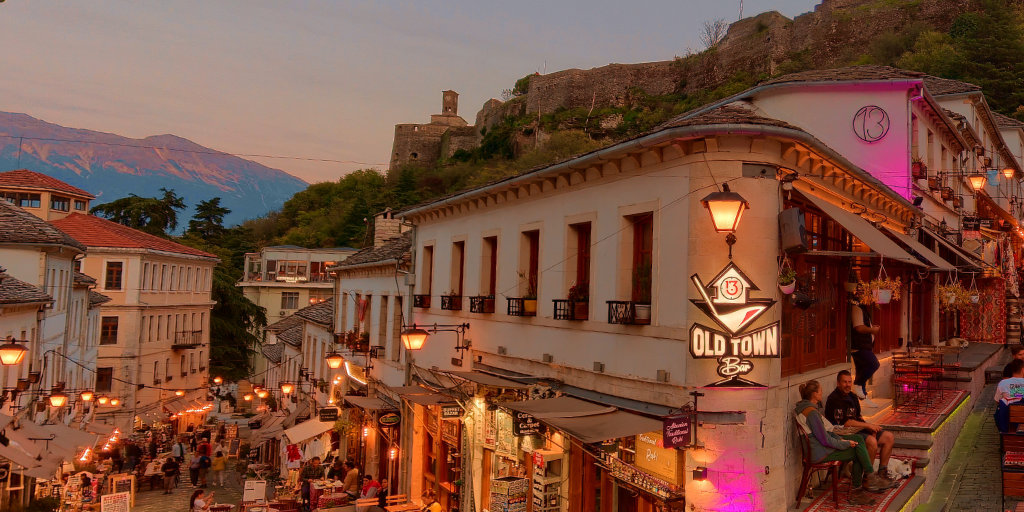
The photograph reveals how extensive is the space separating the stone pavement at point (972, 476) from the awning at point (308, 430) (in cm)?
1639

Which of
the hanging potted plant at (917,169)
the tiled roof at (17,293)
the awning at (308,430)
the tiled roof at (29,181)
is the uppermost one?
the tiled roof at (29,181)

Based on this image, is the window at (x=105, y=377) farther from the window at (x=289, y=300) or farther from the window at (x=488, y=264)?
the window at (x=488, y=264)

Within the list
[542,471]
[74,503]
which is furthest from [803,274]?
[74,503]

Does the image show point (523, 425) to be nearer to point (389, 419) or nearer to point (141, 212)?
point (389, 419)

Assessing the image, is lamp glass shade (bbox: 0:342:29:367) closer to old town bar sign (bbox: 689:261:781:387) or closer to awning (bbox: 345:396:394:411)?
awning (bbox: 345:396:394:411)

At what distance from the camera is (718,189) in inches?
373

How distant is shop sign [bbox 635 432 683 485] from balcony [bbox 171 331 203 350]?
42.8 metres

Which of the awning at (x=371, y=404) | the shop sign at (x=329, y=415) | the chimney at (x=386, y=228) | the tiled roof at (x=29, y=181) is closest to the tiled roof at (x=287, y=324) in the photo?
the chimney at (x=386, y=228)

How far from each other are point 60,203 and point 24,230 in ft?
79.8

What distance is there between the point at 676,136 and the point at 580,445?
4.94 meters

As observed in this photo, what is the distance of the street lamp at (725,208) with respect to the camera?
29.3 feet

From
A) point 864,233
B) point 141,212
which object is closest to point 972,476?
point 864,233

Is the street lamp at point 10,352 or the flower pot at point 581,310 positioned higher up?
the flower pot at point 581,310

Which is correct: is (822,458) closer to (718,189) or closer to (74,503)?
(718,189)
